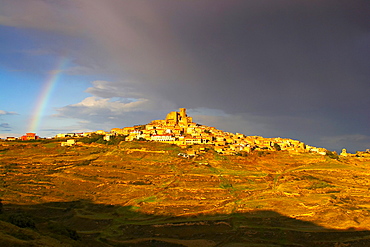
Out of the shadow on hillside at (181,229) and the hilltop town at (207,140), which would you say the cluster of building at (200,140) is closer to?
the hilltop town at (207,140)

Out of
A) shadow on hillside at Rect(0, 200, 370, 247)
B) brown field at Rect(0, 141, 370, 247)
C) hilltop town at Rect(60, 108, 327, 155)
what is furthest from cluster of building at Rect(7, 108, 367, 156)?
shadow on hillside at Rect(0, 200, 370, 247)

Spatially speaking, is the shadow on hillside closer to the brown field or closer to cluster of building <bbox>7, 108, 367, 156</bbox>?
the brown field

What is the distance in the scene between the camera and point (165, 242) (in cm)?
3741

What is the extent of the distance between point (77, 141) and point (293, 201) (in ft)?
269

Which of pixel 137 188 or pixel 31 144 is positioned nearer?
pixel 137 188

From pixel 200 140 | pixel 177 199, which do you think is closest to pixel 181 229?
pixel 177 199

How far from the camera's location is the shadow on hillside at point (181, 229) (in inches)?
1454

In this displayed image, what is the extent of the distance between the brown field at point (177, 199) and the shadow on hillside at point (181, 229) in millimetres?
137

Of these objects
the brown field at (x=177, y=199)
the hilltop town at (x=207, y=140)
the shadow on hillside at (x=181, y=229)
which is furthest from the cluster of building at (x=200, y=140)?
the shadow on hillside at (x=181, y=229)

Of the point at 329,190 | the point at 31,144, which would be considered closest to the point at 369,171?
the point at 329,190

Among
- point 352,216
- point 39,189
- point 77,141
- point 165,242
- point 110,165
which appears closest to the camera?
point 165,242

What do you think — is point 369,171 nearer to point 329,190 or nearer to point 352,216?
point 329,190

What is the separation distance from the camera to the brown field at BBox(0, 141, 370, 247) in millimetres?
37938

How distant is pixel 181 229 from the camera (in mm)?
41719
